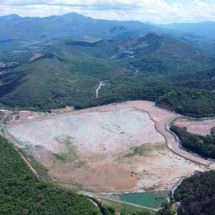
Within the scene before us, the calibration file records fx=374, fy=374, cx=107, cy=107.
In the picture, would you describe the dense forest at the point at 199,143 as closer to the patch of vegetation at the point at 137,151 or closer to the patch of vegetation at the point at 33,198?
the patch of vegetation at the point at 137,151

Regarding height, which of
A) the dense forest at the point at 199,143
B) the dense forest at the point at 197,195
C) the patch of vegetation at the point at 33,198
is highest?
the dense forest at the point at 197,195

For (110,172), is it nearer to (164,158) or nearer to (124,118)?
(164,158)

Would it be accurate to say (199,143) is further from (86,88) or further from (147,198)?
→ (86,88)

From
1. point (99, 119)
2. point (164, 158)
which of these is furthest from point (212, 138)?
point (99, 119)

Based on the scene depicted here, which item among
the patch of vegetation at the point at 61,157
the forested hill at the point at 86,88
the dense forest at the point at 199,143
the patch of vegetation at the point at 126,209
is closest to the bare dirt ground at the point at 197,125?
the dense forest at the point at 199,143

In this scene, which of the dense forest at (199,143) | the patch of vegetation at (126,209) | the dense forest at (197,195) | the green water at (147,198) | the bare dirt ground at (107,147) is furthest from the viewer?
the dense forest at (199,143)

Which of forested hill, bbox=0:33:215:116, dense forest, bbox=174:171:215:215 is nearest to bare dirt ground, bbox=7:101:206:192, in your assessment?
dense forest, bbox=174:171:215:215
